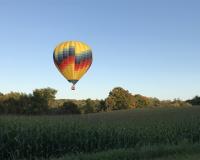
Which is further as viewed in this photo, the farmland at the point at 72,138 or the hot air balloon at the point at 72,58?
the hot air balloon at the point at 72,58

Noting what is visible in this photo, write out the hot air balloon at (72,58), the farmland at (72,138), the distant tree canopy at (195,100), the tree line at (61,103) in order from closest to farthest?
the farmland at (72,138) → the hot air balloon at (72,58) → the tree line at (61,103) → the distant tree canopy at (195,100)

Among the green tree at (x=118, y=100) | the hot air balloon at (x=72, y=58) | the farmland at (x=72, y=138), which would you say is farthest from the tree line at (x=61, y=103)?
the farmland at (x=72, y=138)

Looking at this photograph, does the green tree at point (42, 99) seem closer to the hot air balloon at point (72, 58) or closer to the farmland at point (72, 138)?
the hot air balloon at point (72, 58)

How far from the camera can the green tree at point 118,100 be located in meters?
102

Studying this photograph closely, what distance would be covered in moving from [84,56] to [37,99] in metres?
46.3

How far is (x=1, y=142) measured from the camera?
68.1 feet

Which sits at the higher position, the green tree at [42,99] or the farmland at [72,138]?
the green tree at [42,99]

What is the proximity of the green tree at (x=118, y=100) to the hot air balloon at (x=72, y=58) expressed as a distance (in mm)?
50684

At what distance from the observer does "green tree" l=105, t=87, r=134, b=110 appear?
102 m

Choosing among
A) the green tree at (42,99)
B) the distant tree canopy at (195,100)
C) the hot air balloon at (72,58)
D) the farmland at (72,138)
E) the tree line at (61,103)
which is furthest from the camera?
the distant tree canopy at (195,100)

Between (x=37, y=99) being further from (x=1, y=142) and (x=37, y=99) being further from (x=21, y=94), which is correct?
(x=1, y=142)

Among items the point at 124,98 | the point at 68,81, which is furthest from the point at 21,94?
the point at 68,81

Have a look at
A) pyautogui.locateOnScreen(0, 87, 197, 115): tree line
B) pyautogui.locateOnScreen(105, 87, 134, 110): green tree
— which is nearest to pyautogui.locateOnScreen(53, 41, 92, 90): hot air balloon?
pyautogui.locateOnScreen(0, 87, 197, 115): tree line

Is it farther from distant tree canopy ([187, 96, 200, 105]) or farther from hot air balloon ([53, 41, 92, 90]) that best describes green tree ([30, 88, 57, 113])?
hot air balloon ([53, 41, 92, 90])
